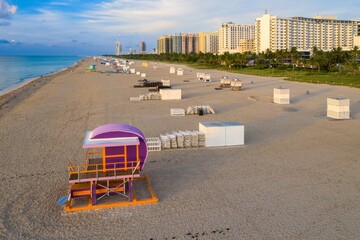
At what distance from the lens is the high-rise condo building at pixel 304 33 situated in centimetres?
13938

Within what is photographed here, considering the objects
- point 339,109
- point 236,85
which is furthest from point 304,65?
point 339,109

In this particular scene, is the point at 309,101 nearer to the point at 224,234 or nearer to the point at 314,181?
the point at 314,181

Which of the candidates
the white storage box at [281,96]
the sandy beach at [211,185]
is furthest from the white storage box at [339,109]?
the white storage box at [281,96]

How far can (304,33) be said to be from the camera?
144 metres

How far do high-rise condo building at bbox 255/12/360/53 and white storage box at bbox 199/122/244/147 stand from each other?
424 feet

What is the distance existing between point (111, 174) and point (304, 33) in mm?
146851

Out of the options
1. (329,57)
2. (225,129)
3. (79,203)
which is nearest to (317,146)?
(225,129)

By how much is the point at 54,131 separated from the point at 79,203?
401 inches

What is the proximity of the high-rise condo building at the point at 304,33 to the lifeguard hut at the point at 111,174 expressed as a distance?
13497 cm

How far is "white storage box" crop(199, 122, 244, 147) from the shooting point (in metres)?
14.9

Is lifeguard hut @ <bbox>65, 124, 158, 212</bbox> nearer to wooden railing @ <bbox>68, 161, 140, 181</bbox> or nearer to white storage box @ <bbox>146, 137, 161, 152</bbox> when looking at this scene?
wooden railing @ <bbox>68, 161, 140, 181</bbox>

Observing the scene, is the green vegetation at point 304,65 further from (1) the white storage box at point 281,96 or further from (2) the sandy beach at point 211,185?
(2) the sandy beach at point 211,185

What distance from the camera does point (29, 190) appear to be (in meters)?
10.5

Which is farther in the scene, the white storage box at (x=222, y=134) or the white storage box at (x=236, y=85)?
the white storage box at (x=236, y=85)
